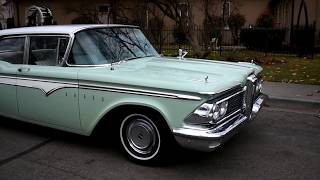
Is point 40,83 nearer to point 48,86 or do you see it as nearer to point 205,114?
point 48,86

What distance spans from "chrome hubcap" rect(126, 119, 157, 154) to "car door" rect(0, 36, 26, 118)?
6.00ft

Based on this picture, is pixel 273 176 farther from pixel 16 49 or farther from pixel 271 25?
pixel 271 25

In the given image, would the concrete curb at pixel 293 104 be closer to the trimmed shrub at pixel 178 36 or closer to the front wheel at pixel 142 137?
the front wheel at pixel 142 137

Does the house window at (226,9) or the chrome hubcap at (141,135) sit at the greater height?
the house window at (226,9)

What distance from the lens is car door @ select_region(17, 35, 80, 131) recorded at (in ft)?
17.0

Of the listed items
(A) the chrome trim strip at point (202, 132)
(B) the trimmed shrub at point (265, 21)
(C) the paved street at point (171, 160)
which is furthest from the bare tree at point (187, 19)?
(A) the chrome trim strip at point (202, 132)

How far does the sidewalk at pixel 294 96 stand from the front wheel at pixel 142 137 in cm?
395

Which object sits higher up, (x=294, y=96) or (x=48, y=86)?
(x=48, y=86)

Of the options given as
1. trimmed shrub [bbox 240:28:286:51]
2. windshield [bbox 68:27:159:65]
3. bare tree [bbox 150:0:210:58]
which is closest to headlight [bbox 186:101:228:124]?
windshield [bbox 68:27:159:65]

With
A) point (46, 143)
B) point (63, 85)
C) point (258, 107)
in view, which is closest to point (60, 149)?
point (46, 143)

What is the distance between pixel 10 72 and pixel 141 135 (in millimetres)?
2150

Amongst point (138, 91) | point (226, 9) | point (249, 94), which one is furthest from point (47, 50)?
point (226, 9)

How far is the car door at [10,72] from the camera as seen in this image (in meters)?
5.83

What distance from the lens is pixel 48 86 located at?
537cm
